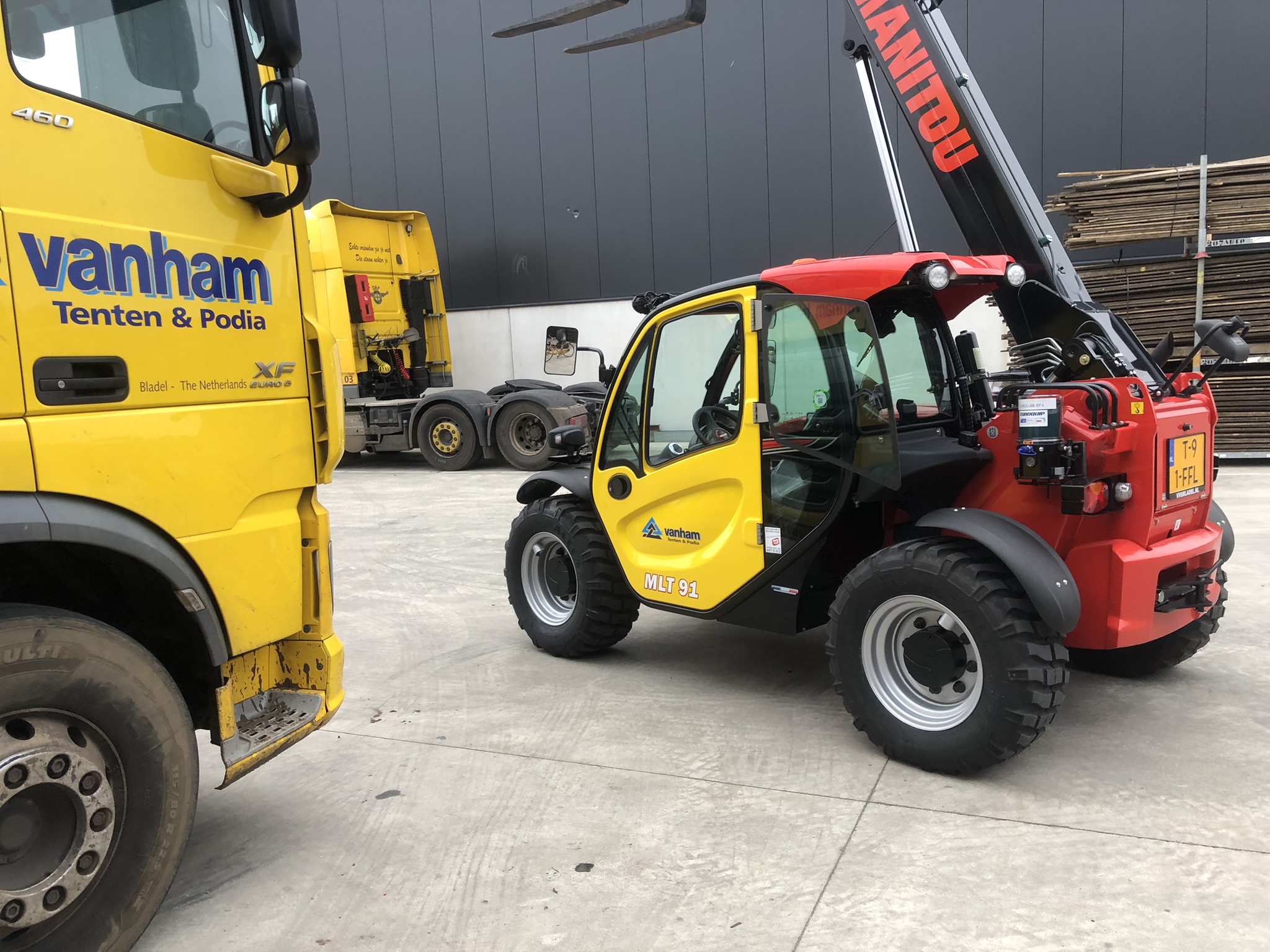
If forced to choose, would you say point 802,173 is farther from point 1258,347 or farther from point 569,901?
point 569,901

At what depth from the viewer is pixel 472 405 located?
13.9 metres

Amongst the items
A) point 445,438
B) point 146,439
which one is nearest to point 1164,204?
point 445,438

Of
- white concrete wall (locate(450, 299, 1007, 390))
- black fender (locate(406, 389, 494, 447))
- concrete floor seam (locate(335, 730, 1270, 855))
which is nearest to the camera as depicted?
concrete floor seam (locate(335, 730, 1270, 855))

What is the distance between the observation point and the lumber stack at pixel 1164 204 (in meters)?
9.82

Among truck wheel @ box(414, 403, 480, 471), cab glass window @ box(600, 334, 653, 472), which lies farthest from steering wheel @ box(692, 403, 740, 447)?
truck wheel @ box(414, 403, 480, 471)

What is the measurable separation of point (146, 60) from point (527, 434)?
442 inches

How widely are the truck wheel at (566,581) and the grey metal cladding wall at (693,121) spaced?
27.2 feet

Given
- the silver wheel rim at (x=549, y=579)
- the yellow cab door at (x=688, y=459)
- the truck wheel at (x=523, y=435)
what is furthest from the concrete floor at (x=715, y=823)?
the truck wheel at (x=523, y=435)

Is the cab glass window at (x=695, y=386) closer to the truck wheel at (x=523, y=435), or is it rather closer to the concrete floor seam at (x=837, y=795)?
the concrete floor seam at (x=837, y=795)

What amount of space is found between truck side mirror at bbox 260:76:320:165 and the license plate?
325 centimetres

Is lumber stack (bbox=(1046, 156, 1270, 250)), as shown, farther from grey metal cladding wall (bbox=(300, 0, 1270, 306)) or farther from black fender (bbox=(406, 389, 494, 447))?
black fender (bbox=(406, 389, 494, 447))

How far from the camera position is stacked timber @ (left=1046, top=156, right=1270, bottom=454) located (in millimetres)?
9852

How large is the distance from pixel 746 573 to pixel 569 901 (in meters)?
1.82

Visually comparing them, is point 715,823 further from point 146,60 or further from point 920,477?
point 146,60
